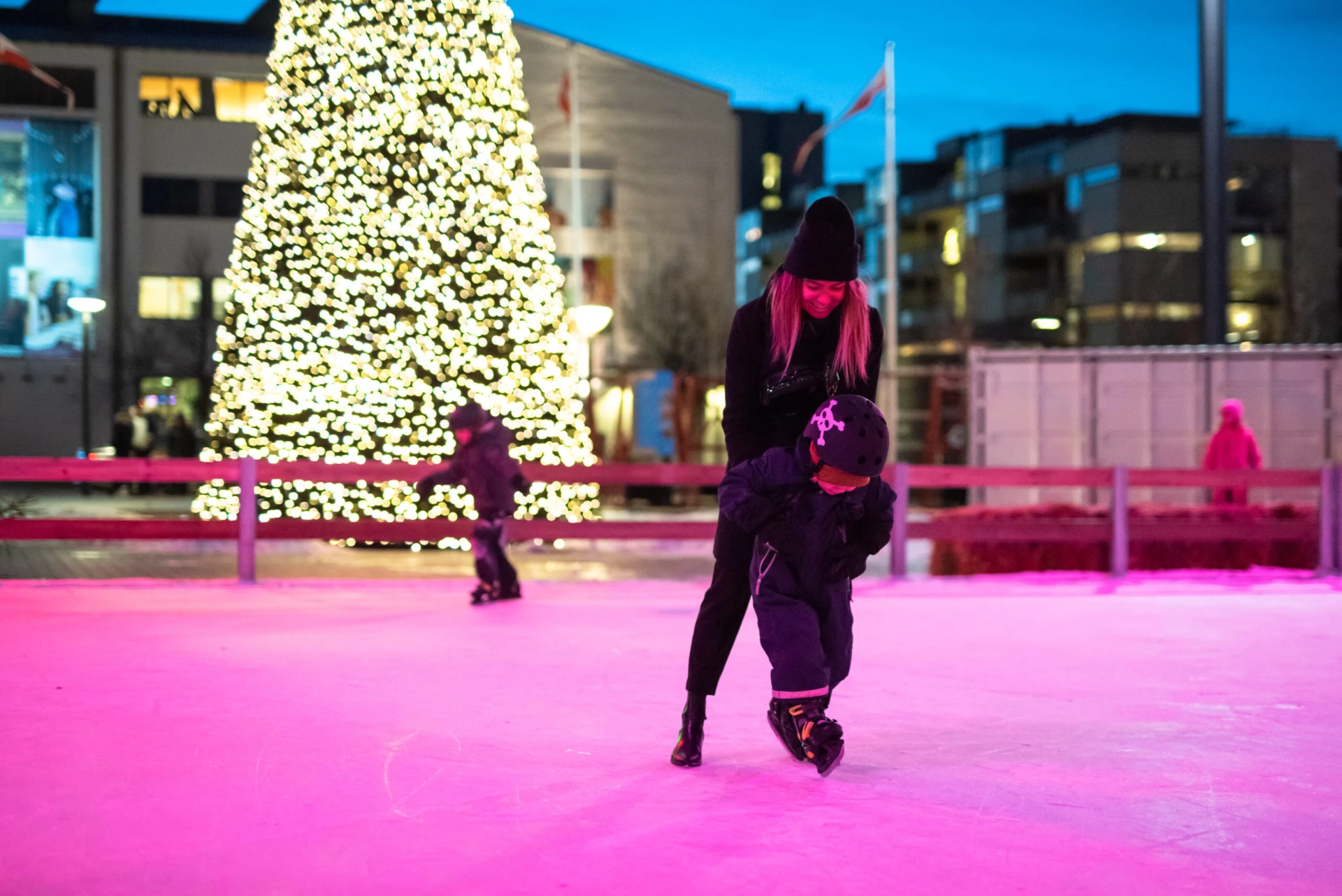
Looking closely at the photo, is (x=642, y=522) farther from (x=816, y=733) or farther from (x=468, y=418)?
(x=816, y=733)

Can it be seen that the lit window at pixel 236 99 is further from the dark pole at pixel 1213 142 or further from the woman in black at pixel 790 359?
the woman in black at pixel 790 359

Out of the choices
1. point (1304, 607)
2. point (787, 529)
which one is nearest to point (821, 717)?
point (787, 529)

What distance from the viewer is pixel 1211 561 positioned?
12.7 metres

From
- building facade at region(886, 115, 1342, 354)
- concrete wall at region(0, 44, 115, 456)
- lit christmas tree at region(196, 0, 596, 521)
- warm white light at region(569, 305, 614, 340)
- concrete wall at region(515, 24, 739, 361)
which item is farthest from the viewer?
building facade at region(886, 115, 1342, 354)

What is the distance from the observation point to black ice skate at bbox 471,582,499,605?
390 inches

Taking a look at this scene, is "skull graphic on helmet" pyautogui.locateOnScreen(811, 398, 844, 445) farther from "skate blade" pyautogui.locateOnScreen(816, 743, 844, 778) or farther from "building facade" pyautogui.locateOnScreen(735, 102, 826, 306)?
"building facade" pyautogui.locateOnScreen(735, 102, 826, 306)

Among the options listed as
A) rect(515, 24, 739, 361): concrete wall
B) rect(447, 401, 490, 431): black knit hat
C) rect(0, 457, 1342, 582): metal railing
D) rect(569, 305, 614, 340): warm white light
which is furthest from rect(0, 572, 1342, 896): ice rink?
rect(515, 24, 739, 361): concrete wall

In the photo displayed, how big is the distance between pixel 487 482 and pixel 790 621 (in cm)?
545

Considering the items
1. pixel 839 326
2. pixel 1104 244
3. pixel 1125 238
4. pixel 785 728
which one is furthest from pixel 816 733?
pixel 1104 244

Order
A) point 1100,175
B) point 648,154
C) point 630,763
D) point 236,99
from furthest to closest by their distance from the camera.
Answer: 1. point 1100,175
2. point 648,154
3. point 236,99
4. point 630,763

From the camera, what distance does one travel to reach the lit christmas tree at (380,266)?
590 inches

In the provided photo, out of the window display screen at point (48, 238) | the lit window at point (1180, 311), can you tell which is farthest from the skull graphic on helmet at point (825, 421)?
the lit window at point (1180, 311)

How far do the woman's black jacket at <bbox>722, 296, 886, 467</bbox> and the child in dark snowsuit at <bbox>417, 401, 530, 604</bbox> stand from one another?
5.21 metres

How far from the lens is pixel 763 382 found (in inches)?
184
